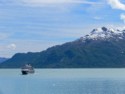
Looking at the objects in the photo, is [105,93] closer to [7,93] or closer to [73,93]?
[73,93]

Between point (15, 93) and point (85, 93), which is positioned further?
point (15, 93)

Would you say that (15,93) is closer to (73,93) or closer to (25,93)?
(25,93)

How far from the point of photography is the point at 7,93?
383 feet

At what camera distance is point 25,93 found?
380 feet

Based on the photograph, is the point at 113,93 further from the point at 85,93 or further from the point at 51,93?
the point at 51,93

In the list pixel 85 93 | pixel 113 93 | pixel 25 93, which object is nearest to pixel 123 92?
pixel 113 93

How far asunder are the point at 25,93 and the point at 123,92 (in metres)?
28.2

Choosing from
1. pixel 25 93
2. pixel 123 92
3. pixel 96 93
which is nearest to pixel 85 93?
pixel 96 93

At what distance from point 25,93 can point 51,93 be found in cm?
869

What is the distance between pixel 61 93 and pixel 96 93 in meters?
9.56

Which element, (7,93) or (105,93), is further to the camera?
(7,93)

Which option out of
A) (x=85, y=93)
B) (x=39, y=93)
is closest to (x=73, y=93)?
(x=85, y=93)

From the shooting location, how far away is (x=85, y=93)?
110 metres

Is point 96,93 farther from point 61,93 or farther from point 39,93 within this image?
point 39,93
